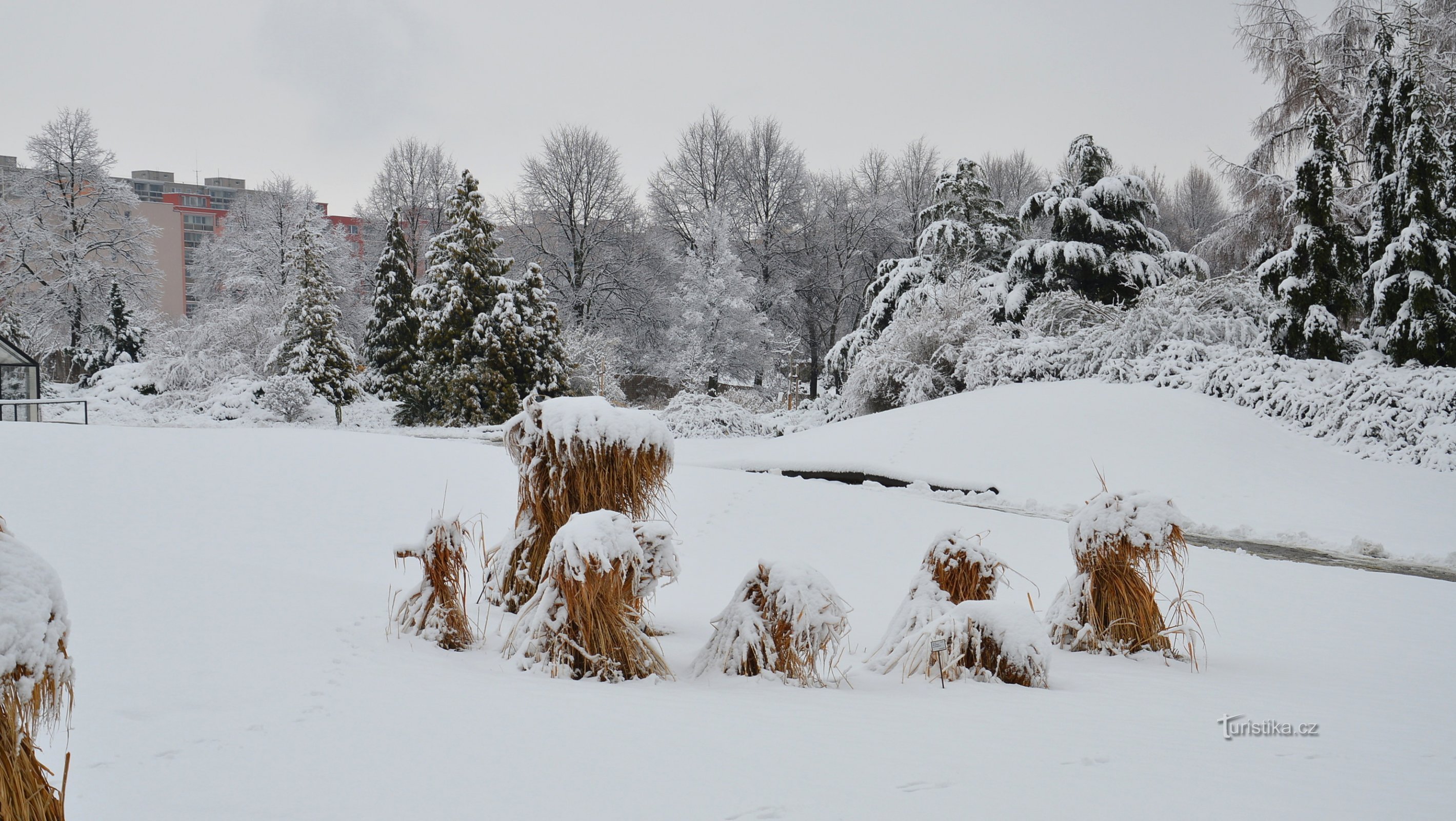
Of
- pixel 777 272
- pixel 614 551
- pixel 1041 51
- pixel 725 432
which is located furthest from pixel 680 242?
pixel 614 551

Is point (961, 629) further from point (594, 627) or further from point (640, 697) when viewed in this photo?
point (594, 627)

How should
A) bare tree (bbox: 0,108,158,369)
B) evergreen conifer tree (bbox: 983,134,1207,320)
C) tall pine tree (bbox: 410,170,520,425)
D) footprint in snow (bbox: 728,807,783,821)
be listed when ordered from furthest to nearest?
bare tree (bbox: 0,108,158,369), tall pine tree (bbox: 410,170,520,425), evergreen conifer tree (bbox: 983,134,1207,320), footprint in snow (bbox: 728,807,783,821)

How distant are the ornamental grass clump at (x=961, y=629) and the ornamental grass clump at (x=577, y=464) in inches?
53.9

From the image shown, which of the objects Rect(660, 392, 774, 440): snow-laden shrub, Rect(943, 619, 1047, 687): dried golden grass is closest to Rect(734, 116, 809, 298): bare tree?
Rect(660, 392, 774, 440): snow-laden shrub

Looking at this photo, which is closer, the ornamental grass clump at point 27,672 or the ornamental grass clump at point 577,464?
the ornamental grass clump at point 27,672

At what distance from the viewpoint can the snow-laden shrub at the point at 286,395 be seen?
1989cm

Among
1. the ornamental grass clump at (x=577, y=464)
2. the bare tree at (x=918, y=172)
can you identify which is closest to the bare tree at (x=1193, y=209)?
the bare tree at (x=918, y=172)

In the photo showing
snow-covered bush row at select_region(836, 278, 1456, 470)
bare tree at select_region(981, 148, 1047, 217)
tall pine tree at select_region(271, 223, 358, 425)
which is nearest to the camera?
snow-covered bush row at select_region(836, 278, 1456, 470)

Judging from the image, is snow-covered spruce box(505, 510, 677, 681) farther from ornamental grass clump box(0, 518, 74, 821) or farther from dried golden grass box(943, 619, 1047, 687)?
ornamental grass clump box(0, 518, 74, 821)

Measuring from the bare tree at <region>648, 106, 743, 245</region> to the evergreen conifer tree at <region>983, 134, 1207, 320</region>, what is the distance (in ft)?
45.7

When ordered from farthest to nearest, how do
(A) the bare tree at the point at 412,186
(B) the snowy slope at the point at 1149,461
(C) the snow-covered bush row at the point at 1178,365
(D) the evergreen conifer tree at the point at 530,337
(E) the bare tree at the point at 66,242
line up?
1. (A) the bare tree at the point at 412,186
2. (E) the bare tree at the point at 66,242
3. (D) the evergreen conifer tree at the point at 530,337
4. (C) the snow-covered bush row at the point at 1178,365
5. (B) the snowy slope at the point at 1149,461

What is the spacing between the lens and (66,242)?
25.5 m

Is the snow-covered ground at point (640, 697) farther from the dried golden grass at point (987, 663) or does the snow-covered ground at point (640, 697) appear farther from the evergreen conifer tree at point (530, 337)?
the evergreen conifer tree at point (530, 337)

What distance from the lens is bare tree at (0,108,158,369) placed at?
81.7 ft
